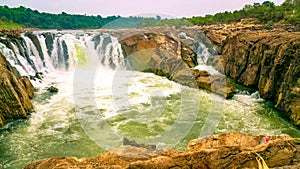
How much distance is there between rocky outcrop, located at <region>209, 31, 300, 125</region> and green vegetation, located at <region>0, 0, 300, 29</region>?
67.1ft

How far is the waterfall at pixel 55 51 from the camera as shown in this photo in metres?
23.2

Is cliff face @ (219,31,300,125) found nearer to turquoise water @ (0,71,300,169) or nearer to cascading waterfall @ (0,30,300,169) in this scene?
turquoise water @ (0,71,300,169)

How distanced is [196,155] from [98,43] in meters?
26.7

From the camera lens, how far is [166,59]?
26891mm

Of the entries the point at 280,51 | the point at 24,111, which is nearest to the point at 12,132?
the point at 24,111

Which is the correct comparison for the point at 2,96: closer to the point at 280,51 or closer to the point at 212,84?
the point at 212,84

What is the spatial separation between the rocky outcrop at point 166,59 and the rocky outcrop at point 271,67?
7.46 ft

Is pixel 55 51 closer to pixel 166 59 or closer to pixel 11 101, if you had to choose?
pixel 166 59

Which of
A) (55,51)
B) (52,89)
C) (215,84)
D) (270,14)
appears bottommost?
(215,84)

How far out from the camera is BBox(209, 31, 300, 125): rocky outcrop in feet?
49.8

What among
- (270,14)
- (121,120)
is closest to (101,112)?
(121,120)

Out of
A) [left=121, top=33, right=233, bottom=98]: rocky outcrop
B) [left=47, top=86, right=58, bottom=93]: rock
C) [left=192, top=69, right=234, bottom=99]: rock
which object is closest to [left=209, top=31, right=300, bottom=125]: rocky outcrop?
[left=192, top=69, right=234, bottom=99]: rock

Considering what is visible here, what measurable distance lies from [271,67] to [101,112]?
9.86 metres

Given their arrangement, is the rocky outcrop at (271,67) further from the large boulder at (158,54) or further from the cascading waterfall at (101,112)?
the large boulder at (158,54)
